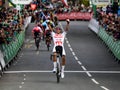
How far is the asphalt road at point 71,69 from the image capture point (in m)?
26.8

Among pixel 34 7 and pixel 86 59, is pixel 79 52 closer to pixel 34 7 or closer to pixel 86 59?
pixel 86 59

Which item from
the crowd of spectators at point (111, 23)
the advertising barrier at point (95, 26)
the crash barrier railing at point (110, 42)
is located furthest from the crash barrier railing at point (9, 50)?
the advertising barrier at point (95, 26)

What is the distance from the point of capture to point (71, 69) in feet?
112

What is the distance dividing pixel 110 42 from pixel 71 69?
418 inches

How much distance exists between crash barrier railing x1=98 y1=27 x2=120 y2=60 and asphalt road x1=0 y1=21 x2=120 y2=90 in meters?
0.42

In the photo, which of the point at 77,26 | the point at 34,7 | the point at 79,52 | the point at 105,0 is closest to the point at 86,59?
the point at 79,52

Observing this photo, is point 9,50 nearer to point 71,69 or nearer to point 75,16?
point 71,69

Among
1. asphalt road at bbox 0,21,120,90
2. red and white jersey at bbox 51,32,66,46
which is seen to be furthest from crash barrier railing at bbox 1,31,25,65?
red and white jersey at bbox 51,32,66,46

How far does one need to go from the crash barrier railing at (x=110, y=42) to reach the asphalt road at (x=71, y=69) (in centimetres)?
42

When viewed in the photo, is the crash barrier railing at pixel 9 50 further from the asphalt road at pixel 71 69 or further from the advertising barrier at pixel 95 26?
the advertising barrier at pixel 95 26

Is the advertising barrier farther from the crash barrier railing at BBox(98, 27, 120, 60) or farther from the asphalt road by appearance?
the asphalt road

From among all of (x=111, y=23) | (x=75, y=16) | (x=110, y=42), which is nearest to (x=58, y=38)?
(x=110, y=42)

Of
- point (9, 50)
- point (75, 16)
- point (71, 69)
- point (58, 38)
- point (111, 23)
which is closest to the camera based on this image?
point (58, 38)

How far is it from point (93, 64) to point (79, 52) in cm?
726
